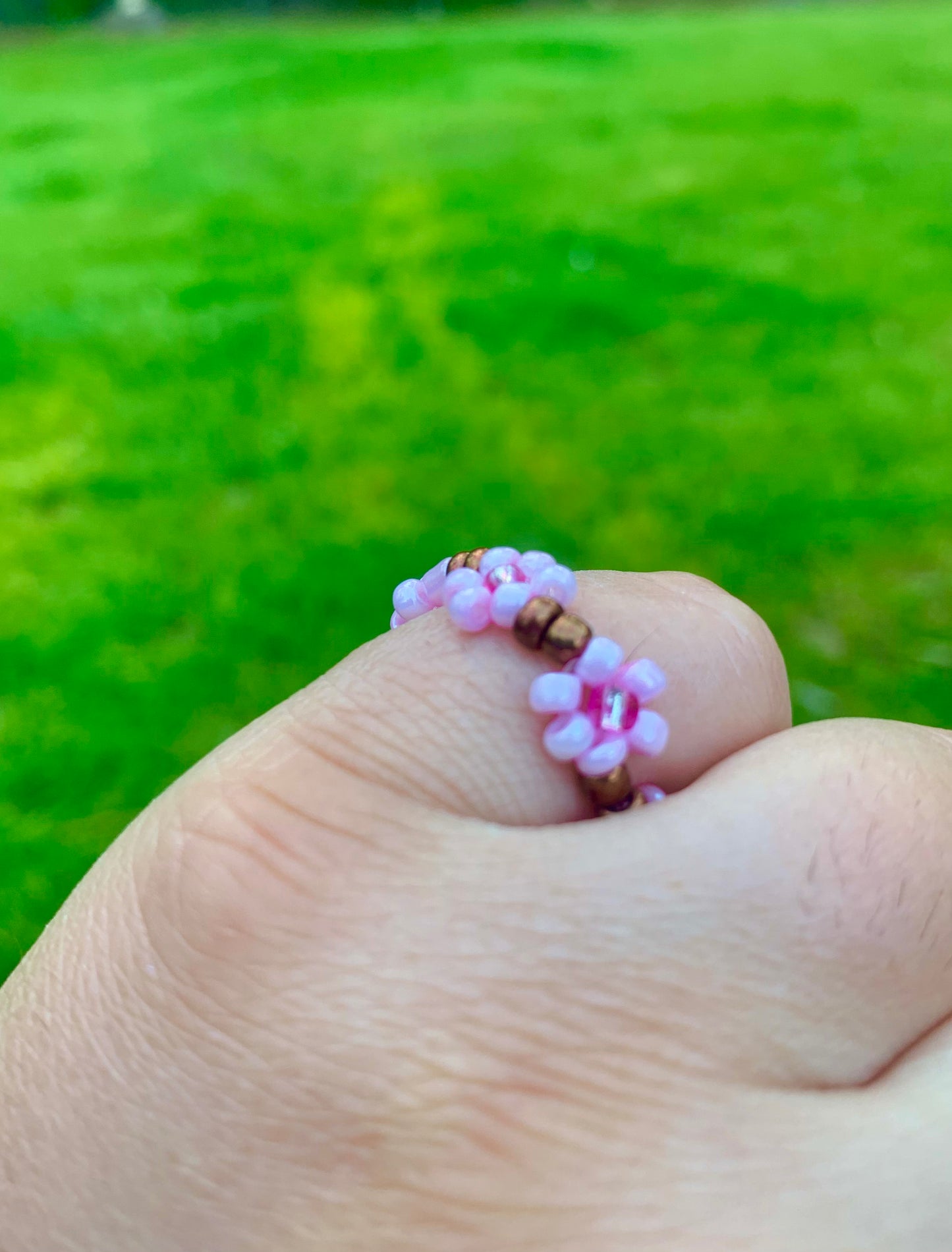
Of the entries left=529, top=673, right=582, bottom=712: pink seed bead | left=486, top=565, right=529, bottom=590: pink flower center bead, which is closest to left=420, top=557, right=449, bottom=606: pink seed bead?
left=486, top=565, right=529, bottom=590: pink flower center bead

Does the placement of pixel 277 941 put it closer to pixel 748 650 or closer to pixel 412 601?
pixel 412 601

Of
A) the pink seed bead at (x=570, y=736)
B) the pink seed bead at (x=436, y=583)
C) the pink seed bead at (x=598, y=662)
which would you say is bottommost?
the pink seed bead at (x=570, y=736)

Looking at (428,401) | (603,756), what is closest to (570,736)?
(603,756)

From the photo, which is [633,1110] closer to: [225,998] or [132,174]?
[225,998]

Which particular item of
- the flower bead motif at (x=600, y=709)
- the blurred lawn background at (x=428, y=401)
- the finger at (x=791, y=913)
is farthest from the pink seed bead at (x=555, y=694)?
the blurred lawn background at (x=428, y=401)

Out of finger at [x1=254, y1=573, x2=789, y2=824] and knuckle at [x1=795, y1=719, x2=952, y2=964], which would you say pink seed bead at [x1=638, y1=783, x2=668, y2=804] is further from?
knuckle at [x1=795, y1=719, x2=952, y2=964]

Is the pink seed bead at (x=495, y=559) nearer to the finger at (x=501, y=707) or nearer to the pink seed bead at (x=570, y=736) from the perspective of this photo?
the finger at (x=501, y=707)
